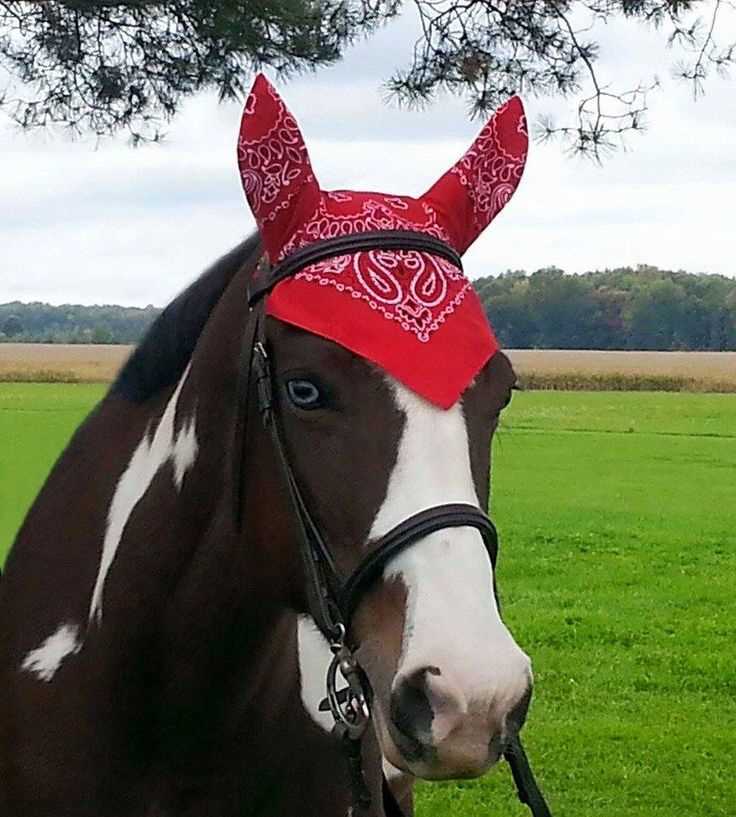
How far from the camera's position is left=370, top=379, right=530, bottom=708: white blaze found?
1.58 metres

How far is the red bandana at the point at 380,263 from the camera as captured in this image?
6.05 ft

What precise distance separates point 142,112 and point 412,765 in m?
4.45

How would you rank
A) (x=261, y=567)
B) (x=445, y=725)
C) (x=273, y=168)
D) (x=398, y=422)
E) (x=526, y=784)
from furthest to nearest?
(x=526, y=784), (x=261, y=567), (x=273, y=168), (x=398, y=422), (x=445, y=725)

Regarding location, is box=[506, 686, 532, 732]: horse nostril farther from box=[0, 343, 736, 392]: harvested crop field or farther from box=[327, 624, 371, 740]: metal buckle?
box=[0, 343, 736, 392]: harvested crop field

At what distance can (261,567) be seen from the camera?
212 cm

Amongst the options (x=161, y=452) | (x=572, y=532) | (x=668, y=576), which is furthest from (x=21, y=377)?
(x=161, y=452)

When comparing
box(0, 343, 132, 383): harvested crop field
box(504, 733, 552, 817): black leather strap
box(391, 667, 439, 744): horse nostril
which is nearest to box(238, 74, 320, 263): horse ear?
box(391, 667, 439, 744): horse nostril

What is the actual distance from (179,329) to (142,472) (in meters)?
0.28

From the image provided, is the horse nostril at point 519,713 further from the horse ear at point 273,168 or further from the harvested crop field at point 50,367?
the harvested crop field at point 50,367

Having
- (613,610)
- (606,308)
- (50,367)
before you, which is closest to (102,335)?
(606,308)

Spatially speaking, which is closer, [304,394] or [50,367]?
[304,394]

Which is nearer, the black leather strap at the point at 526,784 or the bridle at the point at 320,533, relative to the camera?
the bridle at the point at 320,533

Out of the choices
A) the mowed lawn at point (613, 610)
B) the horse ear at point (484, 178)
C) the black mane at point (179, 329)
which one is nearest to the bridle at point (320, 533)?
the horse ear at point (484, 178)

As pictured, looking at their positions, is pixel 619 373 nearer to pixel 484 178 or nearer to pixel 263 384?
pixel 484 178
